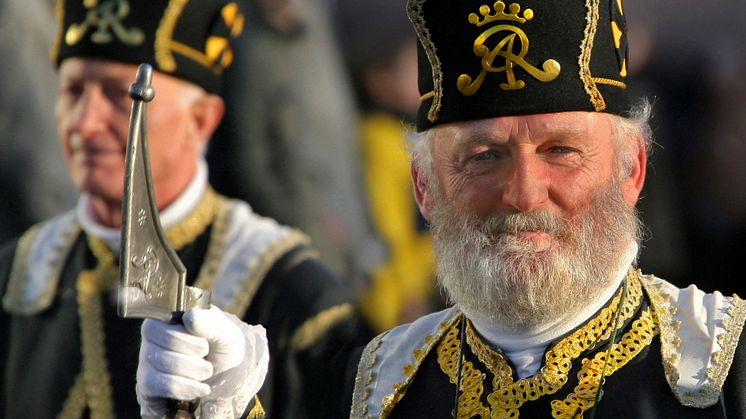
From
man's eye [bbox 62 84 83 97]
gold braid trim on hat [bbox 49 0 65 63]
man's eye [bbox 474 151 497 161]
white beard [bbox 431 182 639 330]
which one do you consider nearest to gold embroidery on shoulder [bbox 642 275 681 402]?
white beard [bbox 431 182 639 330]

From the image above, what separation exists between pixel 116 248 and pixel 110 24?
33.2 inches

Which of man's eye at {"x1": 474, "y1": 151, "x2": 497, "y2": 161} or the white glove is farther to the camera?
man's eye at {"x1": 474, "y1": 151, "x2": 497, "y2": 161}

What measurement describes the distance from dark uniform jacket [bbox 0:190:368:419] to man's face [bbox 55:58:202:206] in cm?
18

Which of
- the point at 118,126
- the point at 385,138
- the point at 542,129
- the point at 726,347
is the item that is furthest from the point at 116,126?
the point at 726,347

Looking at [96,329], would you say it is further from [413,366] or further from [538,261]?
[538,261]

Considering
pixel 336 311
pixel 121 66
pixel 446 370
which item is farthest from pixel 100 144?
pixel 446 370

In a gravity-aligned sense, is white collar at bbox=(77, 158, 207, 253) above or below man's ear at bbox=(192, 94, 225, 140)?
below

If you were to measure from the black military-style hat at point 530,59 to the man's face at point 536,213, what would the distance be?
0.04 metres

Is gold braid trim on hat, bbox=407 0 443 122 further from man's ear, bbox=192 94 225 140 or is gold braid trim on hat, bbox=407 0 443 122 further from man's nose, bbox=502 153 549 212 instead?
man's ear, bbox=192 94 225 140

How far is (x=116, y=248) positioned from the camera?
484cm

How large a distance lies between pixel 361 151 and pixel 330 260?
433 millimetres

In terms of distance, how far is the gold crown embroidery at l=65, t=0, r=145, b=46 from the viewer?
15.4ft

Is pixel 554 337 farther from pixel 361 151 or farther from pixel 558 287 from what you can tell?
pixel 361 151

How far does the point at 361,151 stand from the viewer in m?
4.86
